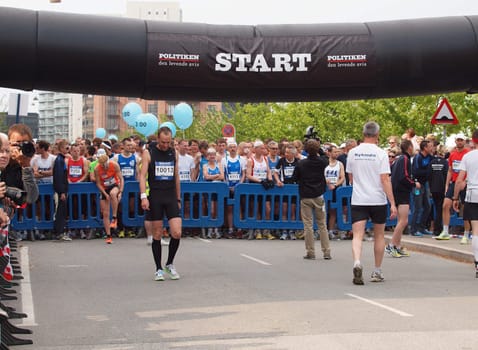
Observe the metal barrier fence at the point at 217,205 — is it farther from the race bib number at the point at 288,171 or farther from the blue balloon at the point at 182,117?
the blue balloon at the point at 182,117

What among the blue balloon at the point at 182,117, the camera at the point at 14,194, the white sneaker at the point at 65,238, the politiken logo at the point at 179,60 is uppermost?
the blue balloon at the point at 182,117

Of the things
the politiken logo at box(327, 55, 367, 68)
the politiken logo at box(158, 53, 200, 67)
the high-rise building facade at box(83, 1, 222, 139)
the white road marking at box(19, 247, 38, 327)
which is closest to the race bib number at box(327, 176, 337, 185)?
the white road marking at box(19, 247, 38, 327)

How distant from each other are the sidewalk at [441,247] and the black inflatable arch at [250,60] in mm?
4388

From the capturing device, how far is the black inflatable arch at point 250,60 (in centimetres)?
1034

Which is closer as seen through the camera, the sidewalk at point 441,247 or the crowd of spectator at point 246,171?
the sidewalk at point 441,247

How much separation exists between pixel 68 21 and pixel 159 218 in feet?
9.81

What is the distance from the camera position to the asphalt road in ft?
24.6

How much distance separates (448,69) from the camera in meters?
10.9

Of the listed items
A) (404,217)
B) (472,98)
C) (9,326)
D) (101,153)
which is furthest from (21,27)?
(472,98)

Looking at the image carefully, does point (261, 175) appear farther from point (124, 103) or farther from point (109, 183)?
point (124, 103)

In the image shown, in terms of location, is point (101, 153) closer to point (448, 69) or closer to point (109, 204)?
point (109, 204)

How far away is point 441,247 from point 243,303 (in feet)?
23.5

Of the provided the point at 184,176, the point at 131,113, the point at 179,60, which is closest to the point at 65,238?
the point at 184,176

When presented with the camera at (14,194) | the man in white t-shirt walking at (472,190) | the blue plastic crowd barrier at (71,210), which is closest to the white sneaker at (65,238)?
the blue plastic crowd barrier at (71,210)
